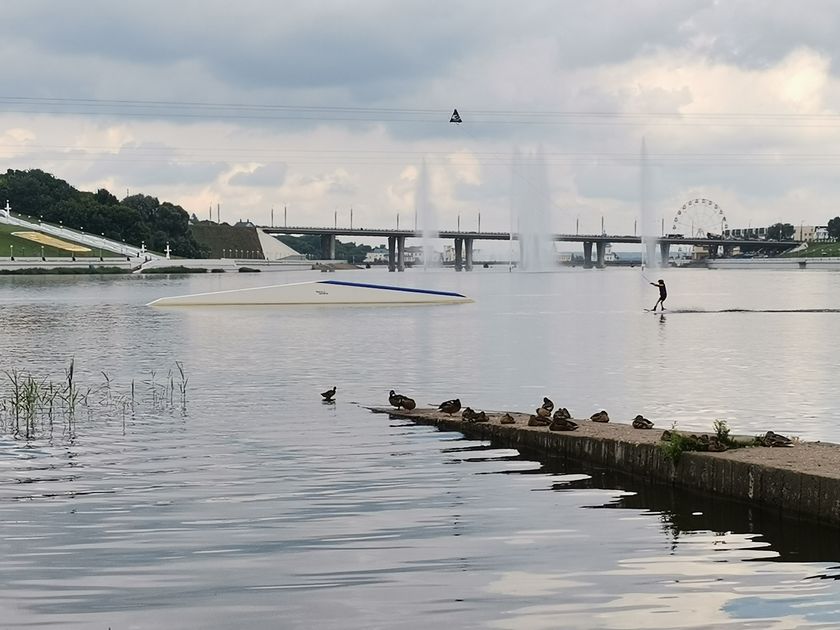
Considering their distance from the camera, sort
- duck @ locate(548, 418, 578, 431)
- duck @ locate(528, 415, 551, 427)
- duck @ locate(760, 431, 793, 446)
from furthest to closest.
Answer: duck @ locate(528, 415, 551, 427), duck @ locate(548, 418, 578, 431), duck @ locate(760, 431, 793, 446)

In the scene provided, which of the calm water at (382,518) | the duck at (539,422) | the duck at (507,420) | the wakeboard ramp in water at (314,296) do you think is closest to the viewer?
the calm water at (382,518)

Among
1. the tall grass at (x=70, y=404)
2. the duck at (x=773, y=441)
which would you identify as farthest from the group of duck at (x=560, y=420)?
the tall grass at (x=70, y=404)

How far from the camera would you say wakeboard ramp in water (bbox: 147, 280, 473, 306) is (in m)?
116

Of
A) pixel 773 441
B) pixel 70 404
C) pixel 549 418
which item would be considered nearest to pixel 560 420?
pixel 549 418

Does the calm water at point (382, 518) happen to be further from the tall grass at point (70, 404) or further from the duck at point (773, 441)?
the duck at point (773, 441)

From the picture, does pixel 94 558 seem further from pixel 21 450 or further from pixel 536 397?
pixel 536 397

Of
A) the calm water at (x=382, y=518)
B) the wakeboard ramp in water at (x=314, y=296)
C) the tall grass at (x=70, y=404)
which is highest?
the wakeboard ramp in water at (x=314, y=296)

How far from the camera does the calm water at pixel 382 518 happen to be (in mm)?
15406

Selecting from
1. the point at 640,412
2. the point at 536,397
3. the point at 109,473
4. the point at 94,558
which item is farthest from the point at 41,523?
the point at 536,397

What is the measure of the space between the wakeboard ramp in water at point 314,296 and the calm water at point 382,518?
6600 cm

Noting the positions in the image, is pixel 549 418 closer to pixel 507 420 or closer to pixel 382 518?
pixel 507 420

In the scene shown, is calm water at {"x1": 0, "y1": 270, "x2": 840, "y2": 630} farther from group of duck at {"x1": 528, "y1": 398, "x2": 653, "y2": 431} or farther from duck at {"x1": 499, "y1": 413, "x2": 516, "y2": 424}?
group of duck at {"x1": 528, "y1": 398, "x2": 653, "y2": 431}

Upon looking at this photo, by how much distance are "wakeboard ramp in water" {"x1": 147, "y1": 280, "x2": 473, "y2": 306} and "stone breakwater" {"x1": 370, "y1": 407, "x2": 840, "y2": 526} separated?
88.5 metres

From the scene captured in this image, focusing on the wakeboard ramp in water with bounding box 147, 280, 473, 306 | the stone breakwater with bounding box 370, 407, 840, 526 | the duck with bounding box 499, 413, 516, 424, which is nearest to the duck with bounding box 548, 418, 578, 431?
the stone breakwater with bounding box 370, 407, 840, 526
